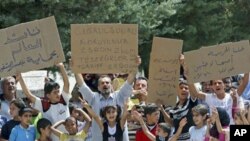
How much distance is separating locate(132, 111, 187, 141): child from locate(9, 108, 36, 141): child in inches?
44.9

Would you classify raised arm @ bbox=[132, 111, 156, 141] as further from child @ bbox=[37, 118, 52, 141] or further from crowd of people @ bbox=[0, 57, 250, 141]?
child @ bbox=[37, 118, 52, 141]

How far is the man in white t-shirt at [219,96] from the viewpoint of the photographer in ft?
33.6

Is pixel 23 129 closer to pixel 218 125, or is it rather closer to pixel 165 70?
pixel 165 70

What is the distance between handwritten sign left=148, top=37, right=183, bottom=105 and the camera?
416 inches

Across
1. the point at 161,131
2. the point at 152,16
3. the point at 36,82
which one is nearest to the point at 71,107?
the point at 161,131

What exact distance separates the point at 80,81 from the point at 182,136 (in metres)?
1.28

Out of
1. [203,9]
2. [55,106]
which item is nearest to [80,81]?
[55,106]

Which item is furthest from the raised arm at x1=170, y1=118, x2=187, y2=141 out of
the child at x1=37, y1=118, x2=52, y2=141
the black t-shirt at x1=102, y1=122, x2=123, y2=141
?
the child at x1=37, y1=118, x2=52, y2=141

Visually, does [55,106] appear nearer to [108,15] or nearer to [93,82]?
[93,82]

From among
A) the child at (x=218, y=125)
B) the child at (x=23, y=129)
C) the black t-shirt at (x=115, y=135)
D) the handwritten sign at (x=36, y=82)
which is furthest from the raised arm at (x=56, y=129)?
the handwritten sign at (x=36, y=82)

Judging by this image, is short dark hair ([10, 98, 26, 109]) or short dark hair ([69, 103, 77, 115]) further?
short dark hair ([69, 103, 77, 115])

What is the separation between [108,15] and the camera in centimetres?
1877

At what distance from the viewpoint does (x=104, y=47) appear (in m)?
10.6

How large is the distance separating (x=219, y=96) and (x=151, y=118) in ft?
2.59
